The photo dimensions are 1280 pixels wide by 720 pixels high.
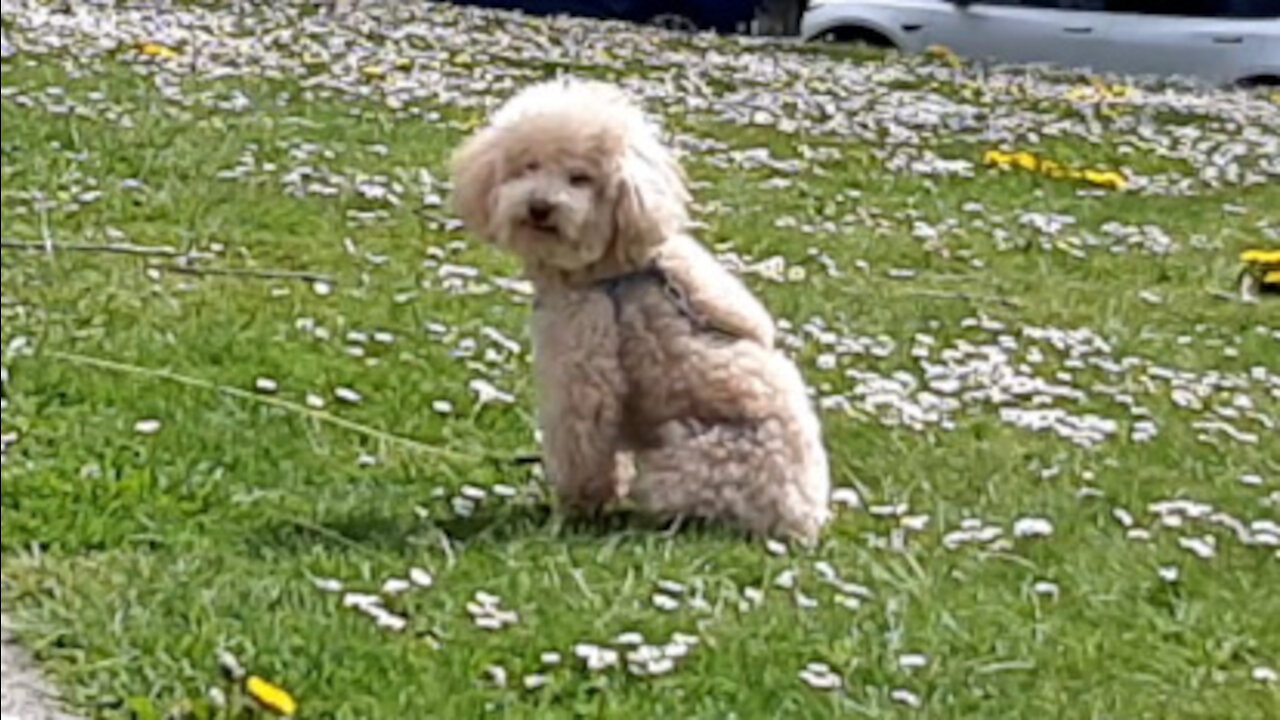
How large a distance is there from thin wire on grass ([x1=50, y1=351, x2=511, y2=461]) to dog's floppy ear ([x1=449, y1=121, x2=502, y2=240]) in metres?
0.67

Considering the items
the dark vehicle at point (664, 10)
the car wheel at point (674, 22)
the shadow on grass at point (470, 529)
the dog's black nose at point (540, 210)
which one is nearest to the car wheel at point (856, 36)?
the dark vehicle at point (664, 10)

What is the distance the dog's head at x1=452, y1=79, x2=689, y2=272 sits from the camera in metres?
5.82

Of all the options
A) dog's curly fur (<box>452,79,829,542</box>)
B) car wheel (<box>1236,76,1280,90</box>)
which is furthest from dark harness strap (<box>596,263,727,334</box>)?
car wheel (<box>1236,76,1280,90</box>)

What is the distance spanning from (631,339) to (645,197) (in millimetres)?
352

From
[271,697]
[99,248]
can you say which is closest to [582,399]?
[271,697]

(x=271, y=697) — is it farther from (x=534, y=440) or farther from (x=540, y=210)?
(x=534, y=440)

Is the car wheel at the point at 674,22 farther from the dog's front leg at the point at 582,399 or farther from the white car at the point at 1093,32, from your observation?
the dog's front leg at the point at 582,399

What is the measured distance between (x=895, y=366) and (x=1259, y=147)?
866cm

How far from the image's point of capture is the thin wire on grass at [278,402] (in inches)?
256

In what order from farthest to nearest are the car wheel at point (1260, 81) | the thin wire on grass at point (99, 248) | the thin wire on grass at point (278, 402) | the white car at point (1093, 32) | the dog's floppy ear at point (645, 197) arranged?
the white car at point (1093, 32), the car wheel at point (1260, 81), the thin wire on grass at point (99, 248), the thin wire on grass at point (278, 402), the dog's floppy ear at point (645, 197)

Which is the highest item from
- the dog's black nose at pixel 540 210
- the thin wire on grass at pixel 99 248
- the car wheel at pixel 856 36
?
the dog's black nose at pixel 540 210

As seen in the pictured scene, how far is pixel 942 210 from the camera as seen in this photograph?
11961 mm

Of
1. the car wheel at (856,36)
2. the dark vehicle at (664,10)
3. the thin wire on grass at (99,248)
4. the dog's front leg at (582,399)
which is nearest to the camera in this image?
the dog's front leg at (582,399)

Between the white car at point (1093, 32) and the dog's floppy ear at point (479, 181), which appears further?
the white car at point (1093, 32)
